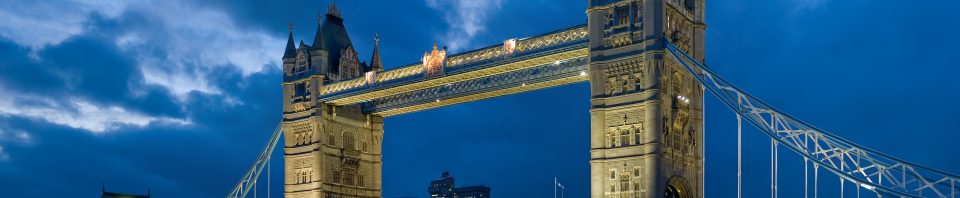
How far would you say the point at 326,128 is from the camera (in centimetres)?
6125

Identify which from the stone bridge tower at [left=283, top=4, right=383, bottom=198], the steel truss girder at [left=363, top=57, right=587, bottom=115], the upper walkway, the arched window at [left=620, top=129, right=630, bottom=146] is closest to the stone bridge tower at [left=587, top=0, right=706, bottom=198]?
the arched window at [left=620, top=129, right=630, bottom=146]

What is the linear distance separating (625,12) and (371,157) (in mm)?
22886

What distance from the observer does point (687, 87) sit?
47.3 metres

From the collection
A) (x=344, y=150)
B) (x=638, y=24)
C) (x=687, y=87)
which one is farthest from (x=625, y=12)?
(x=344, y=150)

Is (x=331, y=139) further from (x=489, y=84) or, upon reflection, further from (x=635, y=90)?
(x=635, y=90)

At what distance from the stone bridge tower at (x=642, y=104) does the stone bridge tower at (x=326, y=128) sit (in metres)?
19.4

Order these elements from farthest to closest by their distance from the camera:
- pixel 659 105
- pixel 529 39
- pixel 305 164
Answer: pixel 305 164, pixel 529 39, pixel 659 105

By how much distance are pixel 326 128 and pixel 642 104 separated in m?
21.8

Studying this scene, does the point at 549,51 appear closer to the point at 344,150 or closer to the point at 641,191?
the point at 641,191

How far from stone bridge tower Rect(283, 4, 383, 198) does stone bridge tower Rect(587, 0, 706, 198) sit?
19440mm

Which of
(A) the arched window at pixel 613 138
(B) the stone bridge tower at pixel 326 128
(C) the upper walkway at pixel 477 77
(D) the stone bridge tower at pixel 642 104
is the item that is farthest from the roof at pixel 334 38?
(A) the arched window at pixel 613 138

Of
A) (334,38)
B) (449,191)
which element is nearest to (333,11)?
(334,38)

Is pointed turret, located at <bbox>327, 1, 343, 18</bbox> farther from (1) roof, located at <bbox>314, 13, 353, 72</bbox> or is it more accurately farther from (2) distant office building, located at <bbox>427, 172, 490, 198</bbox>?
(2) distant office building, located at <bbox>427, 172, 490, 198</bbox>

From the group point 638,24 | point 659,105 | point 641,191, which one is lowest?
point 641,191
